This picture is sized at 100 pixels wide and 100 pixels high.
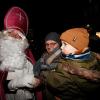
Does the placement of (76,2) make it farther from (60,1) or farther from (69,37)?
(69,37)

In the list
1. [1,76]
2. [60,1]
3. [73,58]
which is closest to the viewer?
[73,58]

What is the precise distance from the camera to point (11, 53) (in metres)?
3.11

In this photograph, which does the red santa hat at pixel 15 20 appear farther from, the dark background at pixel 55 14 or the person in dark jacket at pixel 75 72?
the dark background at pixel 55 14

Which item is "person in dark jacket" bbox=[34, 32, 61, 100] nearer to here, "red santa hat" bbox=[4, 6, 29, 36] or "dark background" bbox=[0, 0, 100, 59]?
"red santa hat" bbox=[4, 6, 29, 36]

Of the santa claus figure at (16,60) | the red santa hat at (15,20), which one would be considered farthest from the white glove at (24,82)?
the red santa hat at (15,20)

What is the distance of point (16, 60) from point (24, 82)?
0.38 m

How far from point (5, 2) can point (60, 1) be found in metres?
1.49

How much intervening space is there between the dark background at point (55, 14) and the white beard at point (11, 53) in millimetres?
2443

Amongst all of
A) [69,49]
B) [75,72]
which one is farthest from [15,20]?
[75,72]

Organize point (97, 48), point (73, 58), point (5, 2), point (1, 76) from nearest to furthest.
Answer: point (73, 58) → point (1, 76) → point (97, 48) → point (5, 2)

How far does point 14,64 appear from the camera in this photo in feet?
10.0

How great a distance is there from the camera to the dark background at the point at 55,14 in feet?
19.6

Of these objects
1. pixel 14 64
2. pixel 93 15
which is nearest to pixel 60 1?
pixel 93 15

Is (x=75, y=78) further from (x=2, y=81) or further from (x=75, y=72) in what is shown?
(x=2, y=81)
